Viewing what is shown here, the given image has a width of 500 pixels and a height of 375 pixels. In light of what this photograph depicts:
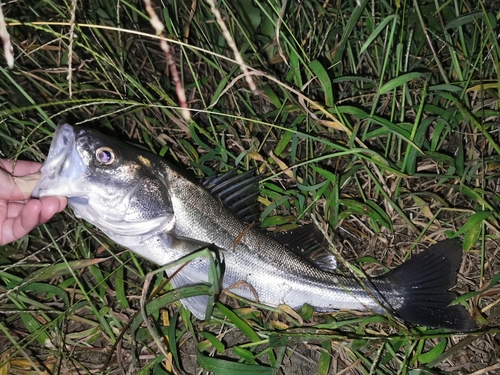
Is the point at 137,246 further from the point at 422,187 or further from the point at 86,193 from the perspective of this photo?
the point at 422,187

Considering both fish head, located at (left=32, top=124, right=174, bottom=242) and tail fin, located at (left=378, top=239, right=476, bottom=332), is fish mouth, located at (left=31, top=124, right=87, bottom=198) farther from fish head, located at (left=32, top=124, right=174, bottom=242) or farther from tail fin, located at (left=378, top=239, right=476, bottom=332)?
tail fin, located at (left=378, top=239, right=476, bottom=332)

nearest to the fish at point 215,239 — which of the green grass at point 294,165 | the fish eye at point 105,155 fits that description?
the fish eye at point 105,155

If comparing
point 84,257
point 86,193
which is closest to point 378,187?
point 86,193

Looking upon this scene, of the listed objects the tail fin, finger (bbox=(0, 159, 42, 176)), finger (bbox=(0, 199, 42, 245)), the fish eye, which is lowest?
the tail fin

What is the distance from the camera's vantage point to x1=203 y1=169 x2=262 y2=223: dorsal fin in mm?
2652

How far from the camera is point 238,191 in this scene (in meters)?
2.68

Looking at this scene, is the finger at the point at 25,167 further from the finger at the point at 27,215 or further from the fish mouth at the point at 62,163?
the fish mouth at the point at 62,163

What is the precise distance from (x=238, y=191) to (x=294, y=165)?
1.23 feet

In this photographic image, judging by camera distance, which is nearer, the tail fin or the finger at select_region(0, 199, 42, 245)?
the finger at select_region(0, 199, 42, 245)

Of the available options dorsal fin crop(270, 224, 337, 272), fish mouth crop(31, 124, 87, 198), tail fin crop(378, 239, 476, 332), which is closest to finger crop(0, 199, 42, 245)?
fish mouth crop(31, 124, 87, 198)

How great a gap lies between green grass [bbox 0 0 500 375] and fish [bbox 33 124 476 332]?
0.14m

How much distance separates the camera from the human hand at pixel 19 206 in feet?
7.72

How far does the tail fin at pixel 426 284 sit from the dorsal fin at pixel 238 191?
36.5 inches

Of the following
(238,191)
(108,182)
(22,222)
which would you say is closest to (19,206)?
(22,222)
